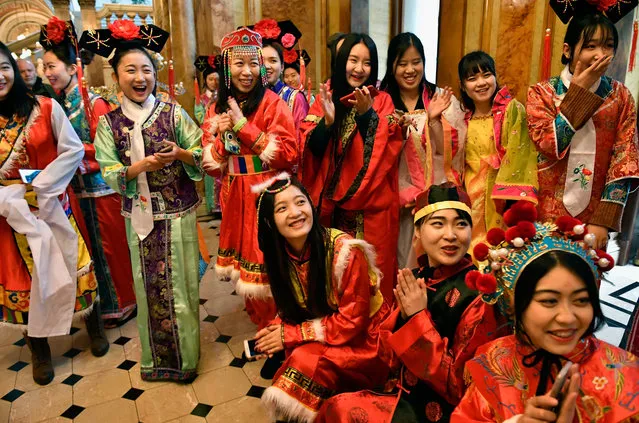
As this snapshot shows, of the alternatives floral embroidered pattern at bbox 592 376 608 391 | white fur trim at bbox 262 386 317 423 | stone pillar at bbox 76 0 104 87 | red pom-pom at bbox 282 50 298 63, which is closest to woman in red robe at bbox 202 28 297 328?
white fur trim at bbox 262 386 317 423

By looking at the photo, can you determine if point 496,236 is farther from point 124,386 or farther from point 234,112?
point 124,386

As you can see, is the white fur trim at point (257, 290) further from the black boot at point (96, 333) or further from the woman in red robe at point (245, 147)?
the black boot at point (96, 333)

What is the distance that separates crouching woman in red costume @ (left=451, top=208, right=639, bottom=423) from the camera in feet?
3.59

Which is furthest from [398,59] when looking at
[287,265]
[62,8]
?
[62,8]

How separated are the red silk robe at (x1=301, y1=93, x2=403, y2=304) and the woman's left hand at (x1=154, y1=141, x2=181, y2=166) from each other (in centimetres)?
66

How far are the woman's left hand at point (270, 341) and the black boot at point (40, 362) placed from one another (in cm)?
144

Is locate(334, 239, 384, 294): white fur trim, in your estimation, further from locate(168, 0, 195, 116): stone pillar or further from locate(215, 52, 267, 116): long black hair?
locate(168, 0, 195, 116): stone pillar

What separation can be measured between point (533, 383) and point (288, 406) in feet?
3.07

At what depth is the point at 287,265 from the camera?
2004 mm

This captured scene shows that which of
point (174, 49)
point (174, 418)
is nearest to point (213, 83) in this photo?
point (174, 49)

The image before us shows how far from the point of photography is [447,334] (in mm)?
1598

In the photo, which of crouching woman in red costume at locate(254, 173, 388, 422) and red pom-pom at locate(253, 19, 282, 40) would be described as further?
red pom-pom at locate(253, 19, 282, 40)

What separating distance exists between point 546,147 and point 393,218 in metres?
0.81

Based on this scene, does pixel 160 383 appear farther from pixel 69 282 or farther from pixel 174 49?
pixel 174 49
